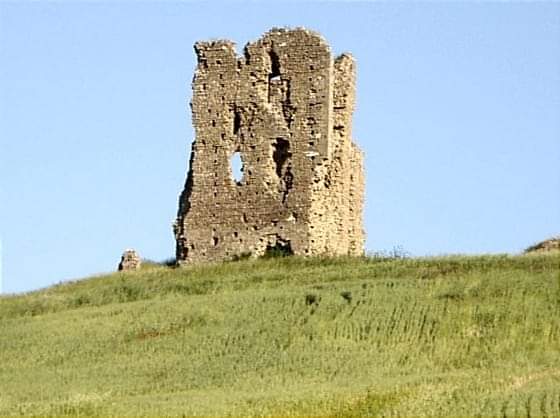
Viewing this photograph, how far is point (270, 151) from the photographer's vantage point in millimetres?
46719

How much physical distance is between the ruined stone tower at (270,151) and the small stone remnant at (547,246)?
15.6 ft

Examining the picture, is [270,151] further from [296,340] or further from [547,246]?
[296,340]

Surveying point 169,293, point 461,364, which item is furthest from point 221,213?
point 461,364

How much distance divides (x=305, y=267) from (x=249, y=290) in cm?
291

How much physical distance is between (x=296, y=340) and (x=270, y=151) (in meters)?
11.7

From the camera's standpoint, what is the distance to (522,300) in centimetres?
3666

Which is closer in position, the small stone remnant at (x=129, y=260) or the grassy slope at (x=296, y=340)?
the grassy slope at (x=296, y=340)

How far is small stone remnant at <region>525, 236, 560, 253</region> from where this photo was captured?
1731 inches

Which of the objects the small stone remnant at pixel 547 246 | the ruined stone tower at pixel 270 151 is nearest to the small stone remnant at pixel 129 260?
the ruined stone tower at pixel 270 151

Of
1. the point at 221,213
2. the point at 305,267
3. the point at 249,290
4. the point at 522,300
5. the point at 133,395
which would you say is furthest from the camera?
the point at 221,213

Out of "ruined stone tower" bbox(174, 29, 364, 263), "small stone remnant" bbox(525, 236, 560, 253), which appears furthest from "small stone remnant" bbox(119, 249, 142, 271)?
"small stone remnant" bbox(525, 236, 560, 253)

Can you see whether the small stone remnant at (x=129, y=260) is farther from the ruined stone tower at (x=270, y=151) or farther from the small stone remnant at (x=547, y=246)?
the small stone remnant at (x=547, y=246)

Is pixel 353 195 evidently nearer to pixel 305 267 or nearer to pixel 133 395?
pixel 305 267

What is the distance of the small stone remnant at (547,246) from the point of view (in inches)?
1731
